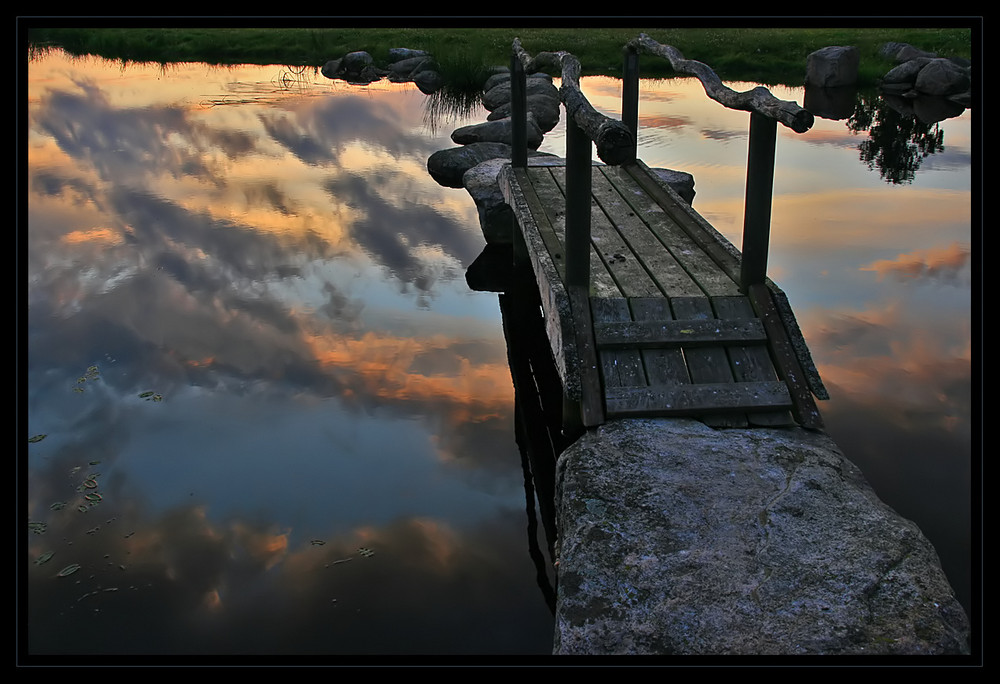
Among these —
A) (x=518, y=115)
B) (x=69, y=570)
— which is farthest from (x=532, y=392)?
(x=69, y=570)

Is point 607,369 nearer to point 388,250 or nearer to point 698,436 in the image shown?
point 698,436

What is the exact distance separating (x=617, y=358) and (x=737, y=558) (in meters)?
1.59

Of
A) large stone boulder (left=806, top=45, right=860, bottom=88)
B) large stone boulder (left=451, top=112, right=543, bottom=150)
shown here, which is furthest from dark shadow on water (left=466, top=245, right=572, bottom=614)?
large stone boulder (left=806, top=45, right=860, bottom=88)

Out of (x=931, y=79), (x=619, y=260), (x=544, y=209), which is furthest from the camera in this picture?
(x=931, y=79)

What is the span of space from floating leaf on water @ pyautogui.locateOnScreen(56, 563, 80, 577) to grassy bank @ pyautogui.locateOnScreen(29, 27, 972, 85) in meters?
15.4

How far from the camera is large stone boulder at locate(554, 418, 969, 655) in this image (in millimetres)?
2895

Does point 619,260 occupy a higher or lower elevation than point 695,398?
higher

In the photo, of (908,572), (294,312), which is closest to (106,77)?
(294,312)

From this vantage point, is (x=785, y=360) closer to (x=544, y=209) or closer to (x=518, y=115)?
(x=544, y=209)

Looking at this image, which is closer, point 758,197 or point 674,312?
point 758,197

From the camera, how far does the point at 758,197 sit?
4633 mm

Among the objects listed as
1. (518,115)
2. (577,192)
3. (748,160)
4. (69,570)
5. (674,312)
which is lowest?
(69,570)

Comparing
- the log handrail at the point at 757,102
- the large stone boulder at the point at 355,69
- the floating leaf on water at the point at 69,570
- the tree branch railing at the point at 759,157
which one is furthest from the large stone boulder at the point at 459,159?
the large stone boulder at the point at 355,69

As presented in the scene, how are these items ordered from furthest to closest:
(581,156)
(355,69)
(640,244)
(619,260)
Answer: (355,69), (640,244), (619,260), (581,156)
